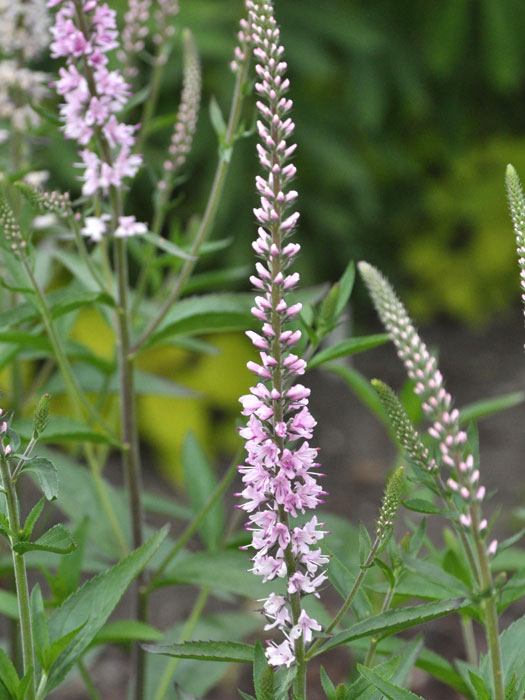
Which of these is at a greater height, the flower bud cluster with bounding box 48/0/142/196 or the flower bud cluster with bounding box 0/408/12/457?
the flower bud cluster with bounding box 48/0/142/196

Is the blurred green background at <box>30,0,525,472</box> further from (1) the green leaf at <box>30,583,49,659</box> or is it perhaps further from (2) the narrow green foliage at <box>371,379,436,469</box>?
(2) the narrow green foliage at <box>371,379,436,469</box>

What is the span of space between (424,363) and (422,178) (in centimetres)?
765

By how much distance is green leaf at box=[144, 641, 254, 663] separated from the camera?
1.96 meters

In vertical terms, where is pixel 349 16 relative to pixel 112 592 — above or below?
above

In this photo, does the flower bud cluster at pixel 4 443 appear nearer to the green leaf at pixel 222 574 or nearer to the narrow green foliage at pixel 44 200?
the narrow green foliage at pixel 44 200

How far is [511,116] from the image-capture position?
9438mm

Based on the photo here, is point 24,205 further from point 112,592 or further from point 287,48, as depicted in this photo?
point 287,48

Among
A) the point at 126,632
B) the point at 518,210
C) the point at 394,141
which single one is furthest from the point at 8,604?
the point at 394,141

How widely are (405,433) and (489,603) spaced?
35 cm

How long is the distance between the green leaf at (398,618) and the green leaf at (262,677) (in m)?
0.13

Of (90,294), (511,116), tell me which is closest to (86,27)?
(90,294)

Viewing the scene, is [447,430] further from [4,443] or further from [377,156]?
[377,156]

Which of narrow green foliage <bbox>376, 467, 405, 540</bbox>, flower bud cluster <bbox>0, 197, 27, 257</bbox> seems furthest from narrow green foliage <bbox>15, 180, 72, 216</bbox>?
narrow green foliage <bbox>376, 467, 405, 540</bbox>

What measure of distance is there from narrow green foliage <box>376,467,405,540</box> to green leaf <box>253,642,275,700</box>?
0.32 m
